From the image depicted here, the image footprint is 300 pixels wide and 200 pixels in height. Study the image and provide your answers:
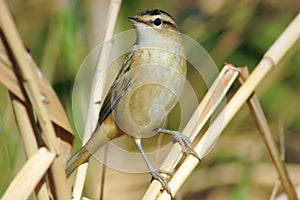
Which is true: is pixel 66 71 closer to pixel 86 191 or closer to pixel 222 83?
pixel 86 191

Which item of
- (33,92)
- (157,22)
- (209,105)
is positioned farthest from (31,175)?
(157,22)

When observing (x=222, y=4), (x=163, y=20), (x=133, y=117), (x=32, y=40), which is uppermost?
(x=222, y=4)

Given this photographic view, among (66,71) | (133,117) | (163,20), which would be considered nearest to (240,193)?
(133,117)

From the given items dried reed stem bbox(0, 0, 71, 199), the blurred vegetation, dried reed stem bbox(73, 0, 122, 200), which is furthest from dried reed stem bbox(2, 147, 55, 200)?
the blurred vegetation

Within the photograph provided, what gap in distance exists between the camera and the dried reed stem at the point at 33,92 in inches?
61.2

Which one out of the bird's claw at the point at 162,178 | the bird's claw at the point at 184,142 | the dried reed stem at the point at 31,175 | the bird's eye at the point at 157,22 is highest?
the bird's eye at the point at 157,22

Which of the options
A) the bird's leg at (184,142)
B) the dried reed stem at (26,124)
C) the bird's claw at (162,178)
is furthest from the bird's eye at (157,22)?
the dried reed stem at (26,124)

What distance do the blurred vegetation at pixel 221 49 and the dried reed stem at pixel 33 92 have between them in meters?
1.46

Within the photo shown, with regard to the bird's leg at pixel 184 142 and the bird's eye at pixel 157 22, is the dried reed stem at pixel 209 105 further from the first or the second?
the bird's eye at pixel 157 22

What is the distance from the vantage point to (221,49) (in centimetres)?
360

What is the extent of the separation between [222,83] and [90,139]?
543mm

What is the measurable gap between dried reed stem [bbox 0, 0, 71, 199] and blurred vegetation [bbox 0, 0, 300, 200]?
1.46 meters

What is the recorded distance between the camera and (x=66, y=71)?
342cm

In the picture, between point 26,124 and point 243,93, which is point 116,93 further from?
point 26,124
